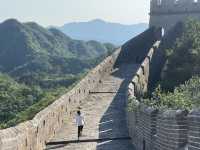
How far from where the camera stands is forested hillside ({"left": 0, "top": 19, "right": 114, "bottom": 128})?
6481 cm

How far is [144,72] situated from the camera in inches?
1053

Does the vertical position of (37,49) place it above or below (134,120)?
above

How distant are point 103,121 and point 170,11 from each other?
20865 millimetres

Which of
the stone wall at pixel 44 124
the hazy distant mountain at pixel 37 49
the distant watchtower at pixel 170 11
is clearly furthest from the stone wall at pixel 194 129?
the hazy distant mountain at pixel 37 49

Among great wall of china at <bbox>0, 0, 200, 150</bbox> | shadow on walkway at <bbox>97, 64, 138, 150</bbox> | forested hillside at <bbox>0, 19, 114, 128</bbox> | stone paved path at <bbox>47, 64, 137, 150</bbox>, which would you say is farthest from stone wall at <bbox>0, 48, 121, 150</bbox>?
forested hillside at <bbox>0, 19, 114, 128</bbox>

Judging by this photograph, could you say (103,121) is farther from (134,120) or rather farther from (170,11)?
(170,11)

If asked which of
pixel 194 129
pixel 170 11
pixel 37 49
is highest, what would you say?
pixel 37 49

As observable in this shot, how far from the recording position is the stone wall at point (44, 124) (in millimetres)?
11212

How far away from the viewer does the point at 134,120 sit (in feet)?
48.3

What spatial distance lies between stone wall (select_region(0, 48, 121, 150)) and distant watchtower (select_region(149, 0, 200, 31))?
1280cm

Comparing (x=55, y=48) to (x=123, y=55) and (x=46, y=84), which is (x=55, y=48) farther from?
(x=123, y=55)

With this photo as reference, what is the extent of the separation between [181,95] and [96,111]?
10.3 meters

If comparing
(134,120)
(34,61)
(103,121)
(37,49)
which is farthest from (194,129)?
(37,49)

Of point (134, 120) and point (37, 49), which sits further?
point (37, 49)
